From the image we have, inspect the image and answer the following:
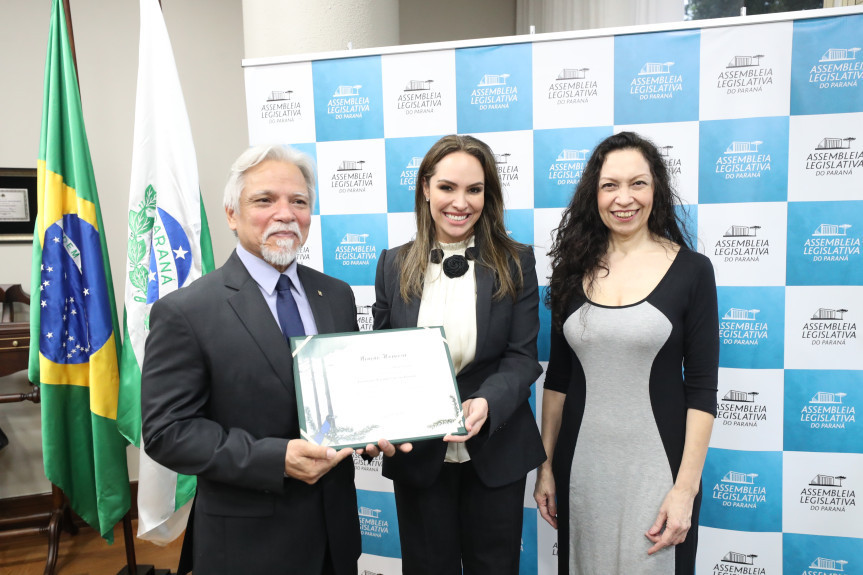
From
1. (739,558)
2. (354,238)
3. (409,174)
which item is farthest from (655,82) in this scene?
(739,558)

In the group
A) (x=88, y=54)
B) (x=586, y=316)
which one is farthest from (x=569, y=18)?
(x=88, y=54)

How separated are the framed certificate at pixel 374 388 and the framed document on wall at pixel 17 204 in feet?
10.9

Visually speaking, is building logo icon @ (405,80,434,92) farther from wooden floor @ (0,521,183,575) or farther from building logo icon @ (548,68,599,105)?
wooden floor @ (0,521,183,575)

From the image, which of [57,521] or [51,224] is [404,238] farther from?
[57,521]

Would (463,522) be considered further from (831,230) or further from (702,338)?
(831,230)

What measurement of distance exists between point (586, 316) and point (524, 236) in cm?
89

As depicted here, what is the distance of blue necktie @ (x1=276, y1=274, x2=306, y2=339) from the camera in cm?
141

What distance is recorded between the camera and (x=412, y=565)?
68.6 inches

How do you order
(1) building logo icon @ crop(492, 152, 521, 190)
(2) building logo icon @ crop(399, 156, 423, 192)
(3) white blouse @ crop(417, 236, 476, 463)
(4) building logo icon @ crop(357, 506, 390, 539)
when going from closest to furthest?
(3) white blouse @ crop(417, 236, 476, 463)
(1) building logo icon @ crop(492, 152, 521, 190)
(2) building logo icon @ crop(399, 156, 423, 192)
(4) building logo icon @ crop(357, 506, 390, 539)

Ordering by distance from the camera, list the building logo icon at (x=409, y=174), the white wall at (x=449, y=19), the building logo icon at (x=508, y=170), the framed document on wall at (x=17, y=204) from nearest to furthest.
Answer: the building logo icon at (x=508, y=170)
the building logo icon at (x=409, y=174)
the framed document on wall at (x=17, y=204)
the white wall at (x=449, y=19)

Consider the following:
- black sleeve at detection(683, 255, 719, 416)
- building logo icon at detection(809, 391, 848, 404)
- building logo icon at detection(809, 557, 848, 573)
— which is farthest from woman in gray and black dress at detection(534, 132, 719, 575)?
building logo icon at detection(809, 557, 848, 573)

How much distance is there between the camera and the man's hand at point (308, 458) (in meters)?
1.24

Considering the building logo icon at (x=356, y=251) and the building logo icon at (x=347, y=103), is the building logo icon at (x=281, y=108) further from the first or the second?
the building logo icon at (x=356, y=251)

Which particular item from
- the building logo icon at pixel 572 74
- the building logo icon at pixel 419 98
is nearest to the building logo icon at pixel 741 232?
the building logo icon at pixel 572 74
